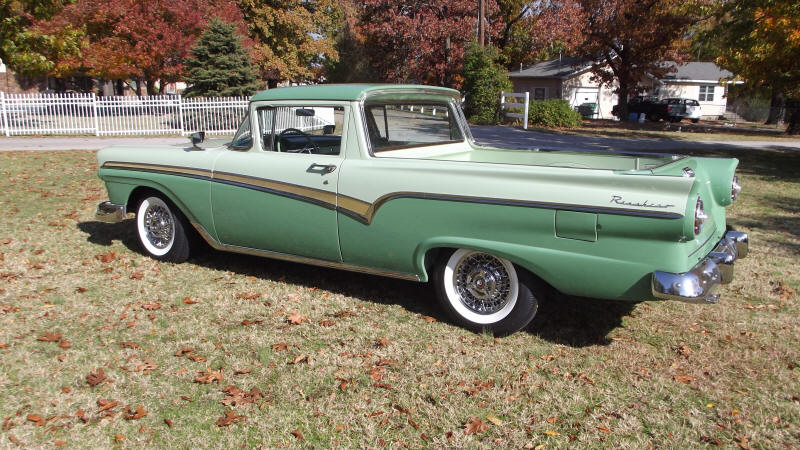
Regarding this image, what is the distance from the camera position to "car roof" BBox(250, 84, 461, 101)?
504 centimetres

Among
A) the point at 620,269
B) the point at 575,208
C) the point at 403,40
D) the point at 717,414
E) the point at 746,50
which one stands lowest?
the point at 717,414

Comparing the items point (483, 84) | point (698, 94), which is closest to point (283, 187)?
point (483, 84)

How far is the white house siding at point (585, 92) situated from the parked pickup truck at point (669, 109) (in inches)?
266

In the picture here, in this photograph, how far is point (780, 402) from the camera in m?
3.72

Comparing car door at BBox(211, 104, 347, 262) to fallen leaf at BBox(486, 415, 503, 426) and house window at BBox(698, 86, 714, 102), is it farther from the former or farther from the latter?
house window at BBox(698, 86, 714, 102)

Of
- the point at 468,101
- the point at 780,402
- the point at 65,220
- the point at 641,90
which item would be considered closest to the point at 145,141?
the point at 65,220

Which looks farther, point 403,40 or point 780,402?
point 403,40

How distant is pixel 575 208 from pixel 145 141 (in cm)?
1745

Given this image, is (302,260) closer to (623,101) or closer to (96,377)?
(96,377)

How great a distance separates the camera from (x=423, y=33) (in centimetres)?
3441

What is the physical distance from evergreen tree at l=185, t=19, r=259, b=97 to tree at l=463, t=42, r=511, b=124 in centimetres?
987

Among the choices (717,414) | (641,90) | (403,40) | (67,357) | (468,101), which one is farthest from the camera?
(641,90)

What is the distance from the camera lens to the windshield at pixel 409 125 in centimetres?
514

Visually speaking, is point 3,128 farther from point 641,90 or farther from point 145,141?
point 641,90
